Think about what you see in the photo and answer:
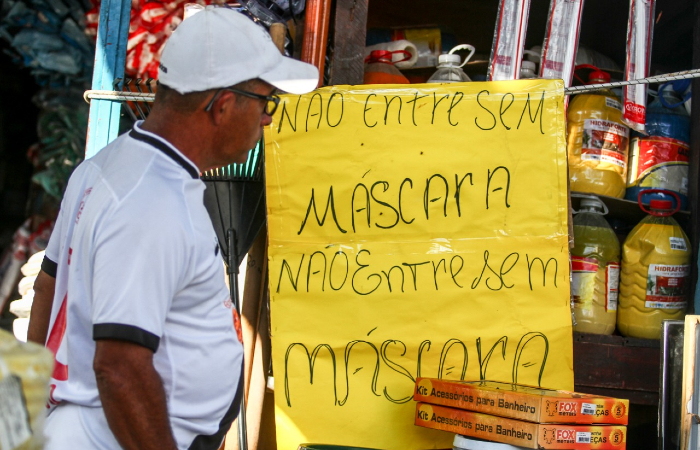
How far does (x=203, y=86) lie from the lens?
154 centimetres

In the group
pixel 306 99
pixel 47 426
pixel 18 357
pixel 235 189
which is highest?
pixel 306 99

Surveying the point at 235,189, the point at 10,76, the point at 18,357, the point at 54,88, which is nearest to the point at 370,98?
the point at 235,189

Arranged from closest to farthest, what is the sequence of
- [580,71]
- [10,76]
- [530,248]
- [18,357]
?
[18,357], [530,248], [580,71], [10,76]

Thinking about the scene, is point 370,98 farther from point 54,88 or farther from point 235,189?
point 54,88

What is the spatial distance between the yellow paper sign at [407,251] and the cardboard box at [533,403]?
289 millimetres

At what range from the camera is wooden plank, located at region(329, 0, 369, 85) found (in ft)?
9.53

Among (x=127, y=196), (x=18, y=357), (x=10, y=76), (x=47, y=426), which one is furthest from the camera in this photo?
(x=10, y=76)

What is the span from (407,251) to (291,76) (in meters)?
1.10

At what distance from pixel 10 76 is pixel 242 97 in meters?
3.85

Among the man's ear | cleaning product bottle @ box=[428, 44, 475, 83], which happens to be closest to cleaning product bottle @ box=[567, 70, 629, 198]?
cleaning product bottle @ box=[428, 44, 475, 83]

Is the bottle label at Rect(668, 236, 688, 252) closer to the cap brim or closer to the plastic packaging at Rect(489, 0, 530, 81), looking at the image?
the plastic packaging at Rect(489, 0, 530, 81)

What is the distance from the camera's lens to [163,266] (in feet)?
4.60

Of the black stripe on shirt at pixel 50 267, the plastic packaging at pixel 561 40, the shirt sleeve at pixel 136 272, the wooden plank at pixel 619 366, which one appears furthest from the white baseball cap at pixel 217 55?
the wooden plank at pixel 619 366

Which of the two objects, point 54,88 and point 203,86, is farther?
point 54,88
